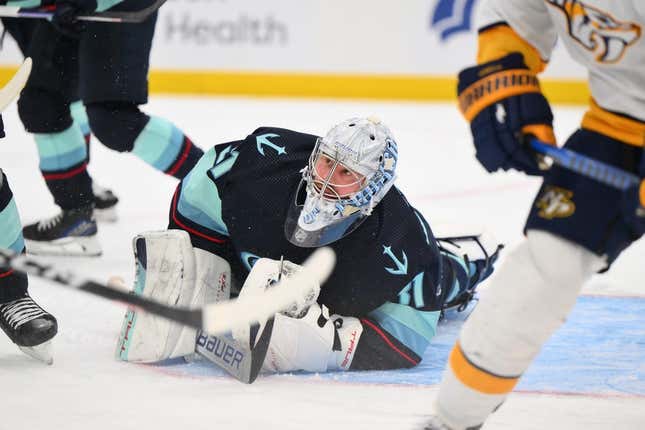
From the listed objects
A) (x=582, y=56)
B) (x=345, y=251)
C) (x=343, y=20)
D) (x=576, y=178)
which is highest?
(x=582, y=56)

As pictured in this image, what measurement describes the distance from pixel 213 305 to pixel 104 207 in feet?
7.63

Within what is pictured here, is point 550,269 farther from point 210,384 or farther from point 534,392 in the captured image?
point 210,384

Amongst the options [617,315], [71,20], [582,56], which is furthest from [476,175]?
[582,56]

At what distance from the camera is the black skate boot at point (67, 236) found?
319 centimetres

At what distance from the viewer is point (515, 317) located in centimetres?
150

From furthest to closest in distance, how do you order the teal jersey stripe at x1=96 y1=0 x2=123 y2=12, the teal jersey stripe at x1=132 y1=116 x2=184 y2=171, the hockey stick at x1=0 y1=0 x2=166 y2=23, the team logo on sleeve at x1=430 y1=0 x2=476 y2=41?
1. the team logo on sleeve at x1=430 y1=0 x2=476 y2=41
2. the teal jersey stripe at x1=132 y1=116 x2=184 y2=171
3. the teal jersey stripe at x1=96 y1=0 x2=123 y2=12
4. the hockey stick at x1=0 y1=0 x2=166 y2=23

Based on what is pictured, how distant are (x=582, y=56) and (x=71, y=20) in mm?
1653

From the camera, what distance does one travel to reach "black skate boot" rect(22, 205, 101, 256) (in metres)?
3.19

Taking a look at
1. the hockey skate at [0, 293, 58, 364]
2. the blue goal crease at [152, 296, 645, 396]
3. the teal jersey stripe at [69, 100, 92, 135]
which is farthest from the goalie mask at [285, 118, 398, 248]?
the teal jersey stripe at [69, 100, 92, 135]

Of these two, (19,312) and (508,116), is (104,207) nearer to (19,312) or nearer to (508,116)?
(19,312)

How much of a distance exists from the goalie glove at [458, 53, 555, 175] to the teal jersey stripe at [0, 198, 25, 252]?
3.51 feet

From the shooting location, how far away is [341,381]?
2205mm

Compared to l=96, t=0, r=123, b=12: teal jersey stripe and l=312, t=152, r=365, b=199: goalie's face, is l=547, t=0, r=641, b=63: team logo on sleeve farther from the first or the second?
l=96, t=0, r=123, b=12: teal jersey stripe

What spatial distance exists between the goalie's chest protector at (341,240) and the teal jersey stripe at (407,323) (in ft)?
0.10
